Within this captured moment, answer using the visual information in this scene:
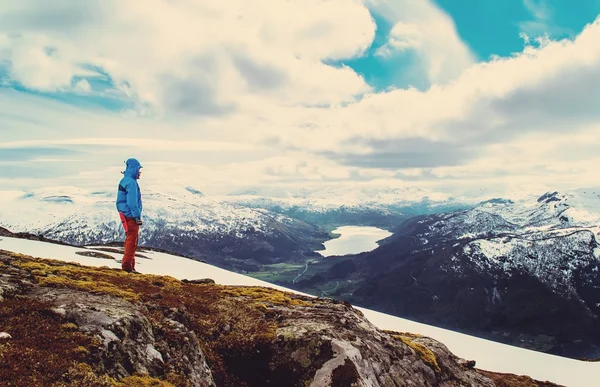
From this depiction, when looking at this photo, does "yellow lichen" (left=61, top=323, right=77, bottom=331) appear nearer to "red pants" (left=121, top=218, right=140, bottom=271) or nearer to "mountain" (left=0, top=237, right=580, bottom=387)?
"mountain" (left=0, top=237, right=580, bottom=387)

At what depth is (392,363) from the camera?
1499 centimetres

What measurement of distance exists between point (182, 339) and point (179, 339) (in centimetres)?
9

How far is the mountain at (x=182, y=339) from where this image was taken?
28.8 ft

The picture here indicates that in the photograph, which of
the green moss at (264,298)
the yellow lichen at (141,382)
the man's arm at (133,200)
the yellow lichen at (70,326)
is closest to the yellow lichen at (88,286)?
the yellow lichen at (70,326)

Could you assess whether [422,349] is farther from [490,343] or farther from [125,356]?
[490,343]

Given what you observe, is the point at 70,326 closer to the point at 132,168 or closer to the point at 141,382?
the point at 141,382

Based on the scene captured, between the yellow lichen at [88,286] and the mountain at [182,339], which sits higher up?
the yellow lichen at [88,286]

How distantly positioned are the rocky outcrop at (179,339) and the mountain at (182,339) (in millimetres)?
35

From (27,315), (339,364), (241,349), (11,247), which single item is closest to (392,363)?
(339,364)

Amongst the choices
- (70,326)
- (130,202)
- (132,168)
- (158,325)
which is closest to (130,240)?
(130,202)

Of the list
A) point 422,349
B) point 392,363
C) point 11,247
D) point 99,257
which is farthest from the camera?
point 99,257

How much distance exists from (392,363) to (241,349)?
606cm

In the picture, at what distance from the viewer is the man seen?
1992 cm

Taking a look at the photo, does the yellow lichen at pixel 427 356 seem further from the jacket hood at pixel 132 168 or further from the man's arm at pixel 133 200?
the jacket hood at pixel 132 168
